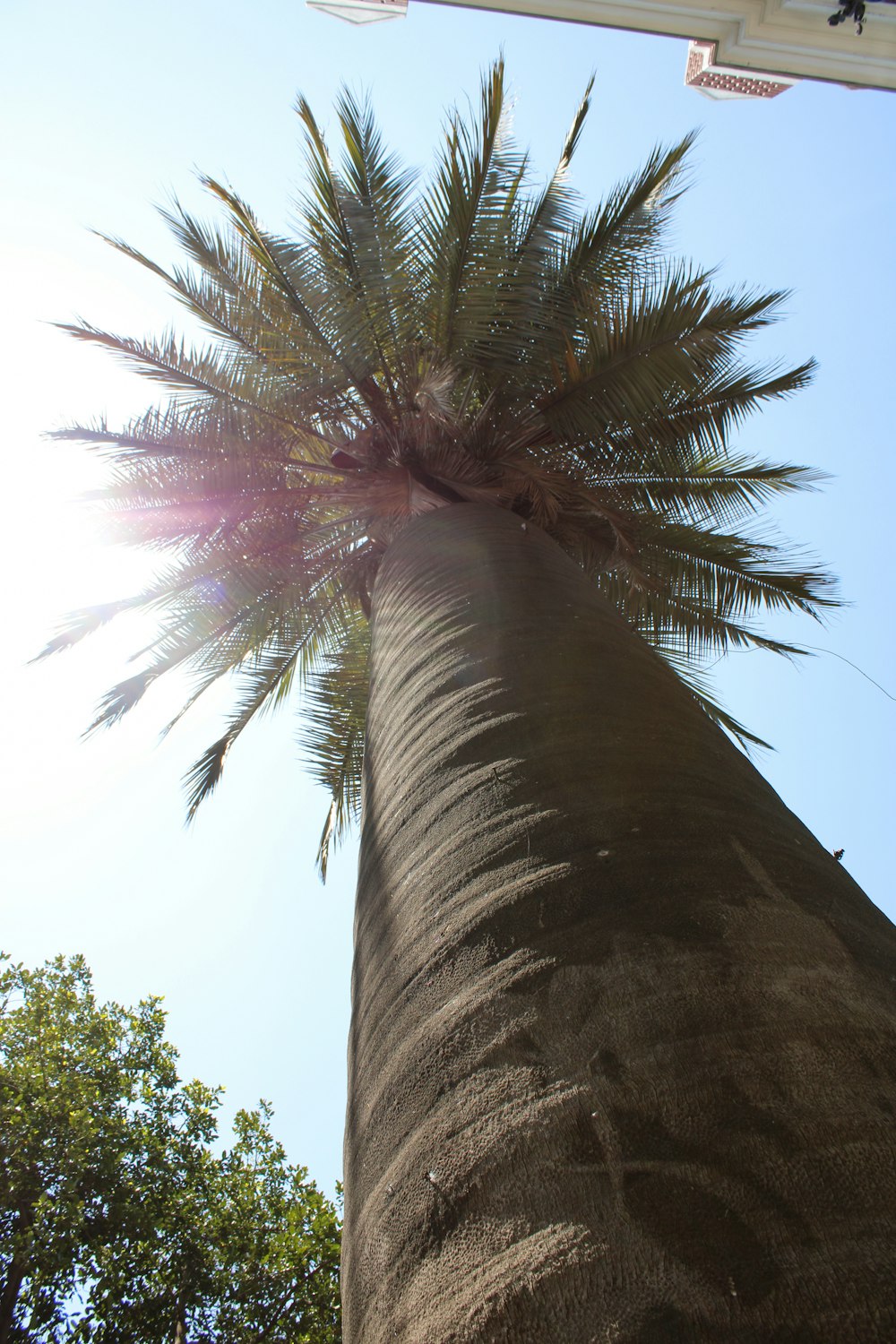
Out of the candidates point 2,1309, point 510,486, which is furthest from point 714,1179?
point 2,1309

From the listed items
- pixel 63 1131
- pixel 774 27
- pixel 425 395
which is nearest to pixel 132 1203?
pixel 63 1131

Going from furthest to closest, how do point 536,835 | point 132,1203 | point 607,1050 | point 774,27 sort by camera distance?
point 132,1203 < point 774,27 < point 536,835 < point 607,1050

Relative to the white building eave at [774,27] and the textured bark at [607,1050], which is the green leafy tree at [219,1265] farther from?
the white building eave at [774,27]

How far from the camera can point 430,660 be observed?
9.46 feet

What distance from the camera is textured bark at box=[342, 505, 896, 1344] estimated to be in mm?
1011

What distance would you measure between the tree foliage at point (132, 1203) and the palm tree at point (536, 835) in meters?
6.32

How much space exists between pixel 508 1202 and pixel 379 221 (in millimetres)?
6084

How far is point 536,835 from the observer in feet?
5.95

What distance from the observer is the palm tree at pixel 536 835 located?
3.51 feet

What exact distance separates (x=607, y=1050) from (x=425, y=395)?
476 centimetres

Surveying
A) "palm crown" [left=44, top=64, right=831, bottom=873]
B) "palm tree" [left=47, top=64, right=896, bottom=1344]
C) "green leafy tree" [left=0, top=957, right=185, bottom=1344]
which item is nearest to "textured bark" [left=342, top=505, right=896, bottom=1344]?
"palm tree" [left=47, top=64, right=896, bottom=1344]

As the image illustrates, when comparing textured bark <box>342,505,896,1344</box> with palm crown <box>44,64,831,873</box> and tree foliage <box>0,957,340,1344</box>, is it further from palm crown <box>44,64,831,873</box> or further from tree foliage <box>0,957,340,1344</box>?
tree foliage <box>0,957,340,1344</box>

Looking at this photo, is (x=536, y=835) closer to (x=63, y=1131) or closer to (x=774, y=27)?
(x=774, y=27)

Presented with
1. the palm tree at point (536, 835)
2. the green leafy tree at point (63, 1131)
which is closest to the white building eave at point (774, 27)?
the palm tree at point (536, 835)
